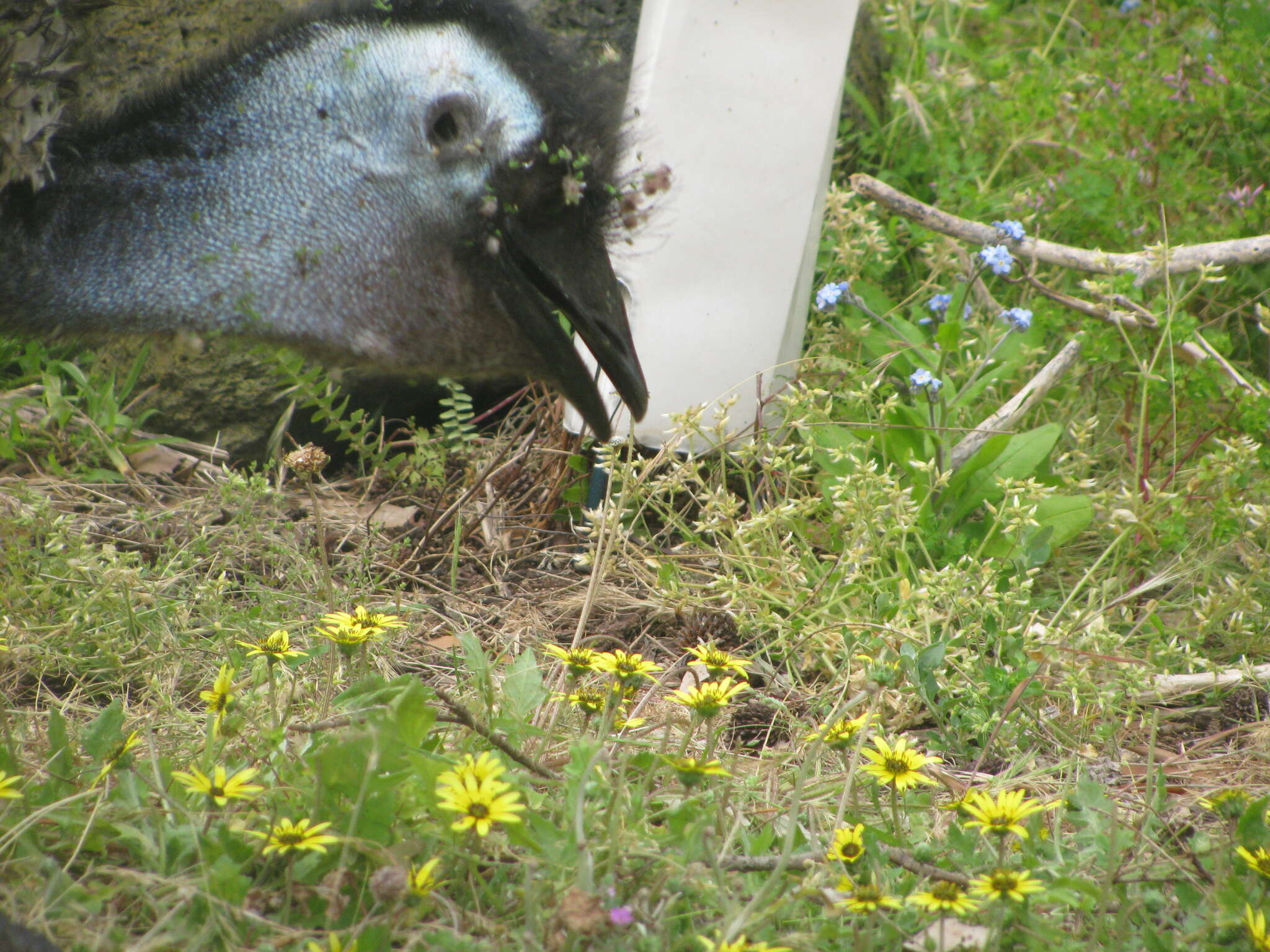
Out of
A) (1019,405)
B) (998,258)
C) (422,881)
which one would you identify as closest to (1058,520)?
(1019,405)

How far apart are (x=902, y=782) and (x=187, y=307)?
1637mm

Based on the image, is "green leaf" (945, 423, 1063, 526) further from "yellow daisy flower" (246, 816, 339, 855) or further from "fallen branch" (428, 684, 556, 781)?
"yellow daisy flower" (246, 816, 339, 855)

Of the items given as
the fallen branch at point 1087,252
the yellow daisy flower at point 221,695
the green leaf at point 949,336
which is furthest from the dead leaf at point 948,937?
the fallen branch at point 1087,252

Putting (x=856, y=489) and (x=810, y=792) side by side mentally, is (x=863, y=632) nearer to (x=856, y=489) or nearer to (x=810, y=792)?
(x=856, y=489)

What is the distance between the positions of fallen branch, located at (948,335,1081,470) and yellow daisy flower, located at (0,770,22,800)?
85.4 inches

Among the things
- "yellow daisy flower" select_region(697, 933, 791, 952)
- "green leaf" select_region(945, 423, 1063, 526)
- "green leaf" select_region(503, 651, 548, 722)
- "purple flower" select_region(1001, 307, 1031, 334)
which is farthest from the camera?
"purple flower" select_region(1001, 307, 1031, 334)

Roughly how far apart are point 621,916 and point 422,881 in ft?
0.76

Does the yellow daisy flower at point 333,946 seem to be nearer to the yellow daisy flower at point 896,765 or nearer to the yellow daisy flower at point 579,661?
the yellow daisy flower at point 579,661

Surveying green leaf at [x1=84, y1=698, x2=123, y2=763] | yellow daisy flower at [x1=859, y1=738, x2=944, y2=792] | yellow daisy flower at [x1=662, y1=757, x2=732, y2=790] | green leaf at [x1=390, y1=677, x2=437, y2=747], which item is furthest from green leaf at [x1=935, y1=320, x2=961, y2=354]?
green leaf at [x1=84, y1=698, x2=123, y2=763]

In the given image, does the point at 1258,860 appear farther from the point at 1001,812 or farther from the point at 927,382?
the point at 927,382

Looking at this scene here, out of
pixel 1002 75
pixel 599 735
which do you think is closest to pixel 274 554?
pixel 599 735

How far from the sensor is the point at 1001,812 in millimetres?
1435

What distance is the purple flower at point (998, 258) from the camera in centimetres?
283

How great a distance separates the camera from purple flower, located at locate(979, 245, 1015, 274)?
2826 mm
